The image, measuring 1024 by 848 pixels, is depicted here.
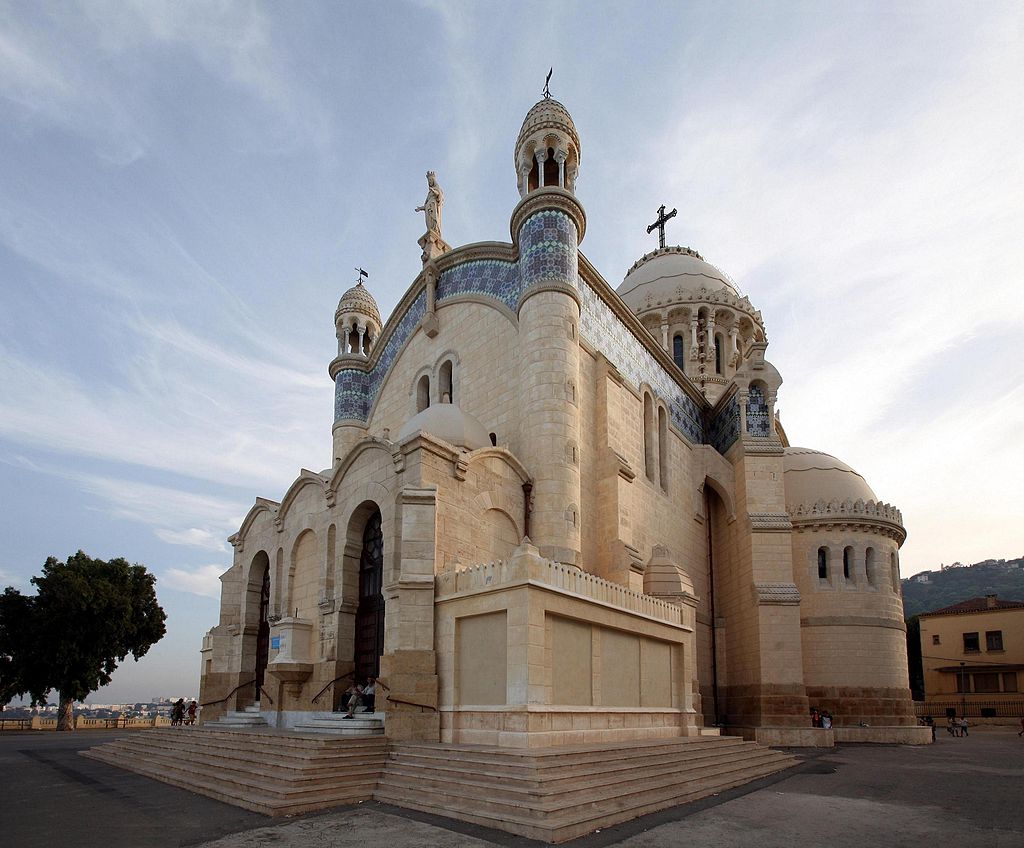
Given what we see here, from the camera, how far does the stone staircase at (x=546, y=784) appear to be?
9094mm

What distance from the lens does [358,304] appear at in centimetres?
2941

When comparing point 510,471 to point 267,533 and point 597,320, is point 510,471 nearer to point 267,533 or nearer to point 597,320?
point 597,320

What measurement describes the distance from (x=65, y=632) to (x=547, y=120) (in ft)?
90.9

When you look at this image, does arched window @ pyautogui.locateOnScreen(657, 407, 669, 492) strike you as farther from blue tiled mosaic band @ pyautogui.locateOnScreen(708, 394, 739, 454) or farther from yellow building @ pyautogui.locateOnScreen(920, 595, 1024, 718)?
yellow building @ pyautogui.locateOnScreen(920, 595, 1024, 718)

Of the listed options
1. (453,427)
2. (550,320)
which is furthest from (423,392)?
(550,320)

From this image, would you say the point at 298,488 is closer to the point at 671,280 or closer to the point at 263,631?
the point at 263,631

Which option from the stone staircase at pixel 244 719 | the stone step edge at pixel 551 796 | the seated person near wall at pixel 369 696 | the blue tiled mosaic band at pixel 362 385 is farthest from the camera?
the blue tiled mosaic band at pixel 362 385

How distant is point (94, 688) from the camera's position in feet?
104

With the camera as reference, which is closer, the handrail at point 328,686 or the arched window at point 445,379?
the handrail at point 328,686

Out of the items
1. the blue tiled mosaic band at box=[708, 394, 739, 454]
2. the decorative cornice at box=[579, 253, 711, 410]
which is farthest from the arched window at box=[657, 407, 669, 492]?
the blue tiled mosaic band at box=[708, 394, 739, 454]

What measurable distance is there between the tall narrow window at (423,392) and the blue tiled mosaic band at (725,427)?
37.5 feet

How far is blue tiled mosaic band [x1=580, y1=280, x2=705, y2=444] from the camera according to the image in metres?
21.5

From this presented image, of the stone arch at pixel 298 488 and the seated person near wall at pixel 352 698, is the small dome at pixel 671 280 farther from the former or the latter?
the seated person near wall at pixel 352 698

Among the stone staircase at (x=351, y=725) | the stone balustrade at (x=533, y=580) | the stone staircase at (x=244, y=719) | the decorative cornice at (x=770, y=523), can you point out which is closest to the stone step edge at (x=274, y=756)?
the stone staircase at (x=351, y=725)
